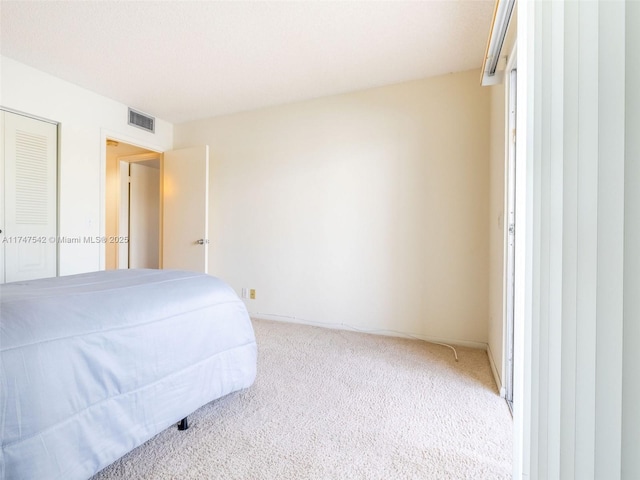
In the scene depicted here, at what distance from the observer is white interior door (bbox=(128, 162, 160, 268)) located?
15.9ft

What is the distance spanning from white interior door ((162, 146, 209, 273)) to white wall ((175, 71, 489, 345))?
0.61 ft

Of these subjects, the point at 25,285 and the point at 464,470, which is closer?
the point at 464,470

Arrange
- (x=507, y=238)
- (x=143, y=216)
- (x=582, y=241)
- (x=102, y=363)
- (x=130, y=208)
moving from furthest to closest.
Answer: (x=143, y=216) → (x=130, y=208) → (x=507, y=238) → (x=102, y=363) → (x=582, y=241)

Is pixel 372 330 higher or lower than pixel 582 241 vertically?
lower

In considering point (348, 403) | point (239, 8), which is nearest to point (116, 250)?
point (239, 8)

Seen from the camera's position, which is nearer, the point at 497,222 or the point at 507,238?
the point at 507,238

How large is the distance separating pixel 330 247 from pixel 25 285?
7.42ft

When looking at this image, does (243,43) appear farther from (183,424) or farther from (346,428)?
(346,428)

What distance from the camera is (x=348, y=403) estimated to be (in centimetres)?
171

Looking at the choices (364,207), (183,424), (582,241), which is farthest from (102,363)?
(364,207)

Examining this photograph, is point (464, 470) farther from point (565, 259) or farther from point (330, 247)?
point (330, 247)

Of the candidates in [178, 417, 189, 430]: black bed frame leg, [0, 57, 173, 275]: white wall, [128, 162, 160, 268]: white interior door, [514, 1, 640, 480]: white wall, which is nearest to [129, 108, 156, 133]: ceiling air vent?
[0, 57, 173, 275]: white wall

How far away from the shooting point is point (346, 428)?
148cm

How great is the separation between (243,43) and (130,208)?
12.2ft
